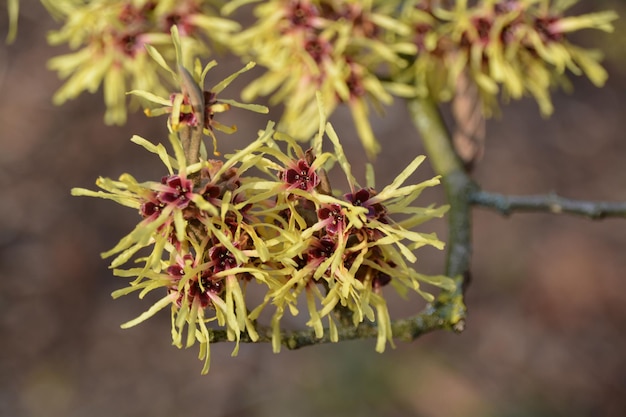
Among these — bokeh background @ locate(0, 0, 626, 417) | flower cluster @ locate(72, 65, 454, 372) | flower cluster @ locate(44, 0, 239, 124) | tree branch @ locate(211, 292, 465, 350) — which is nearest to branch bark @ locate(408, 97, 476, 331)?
tree branch @ locate(211, 292, 465, 350)

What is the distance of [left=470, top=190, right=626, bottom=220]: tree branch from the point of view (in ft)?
3.69

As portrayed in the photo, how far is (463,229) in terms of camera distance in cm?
115

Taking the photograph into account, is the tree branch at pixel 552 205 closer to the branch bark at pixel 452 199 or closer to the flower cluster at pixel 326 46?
the branch bark at pixel 452 199

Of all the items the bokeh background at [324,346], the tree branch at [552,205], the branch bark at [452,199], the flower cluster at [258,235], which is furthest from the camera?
the bokeh background at [324,346]

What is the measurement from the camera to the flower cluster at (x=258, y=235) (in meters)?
0.74

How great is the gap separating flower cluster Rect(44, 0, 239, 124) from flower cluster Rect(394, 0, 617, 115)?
35 centimetres

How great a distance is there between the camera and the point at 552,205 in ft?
3.84

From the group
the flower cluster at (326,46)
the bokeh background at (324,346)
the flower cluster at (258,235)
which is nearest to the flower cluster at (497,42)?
the flower cluster at (326,46)

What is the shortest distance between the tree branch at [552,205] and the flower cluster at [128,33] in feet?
1.83

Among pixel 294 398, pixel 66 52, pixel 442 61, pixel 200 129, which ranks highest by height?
pixel 200 129

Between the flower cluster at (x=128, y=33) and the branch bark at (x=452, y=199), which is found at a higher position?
the flower cluster at (x=128, y=33)

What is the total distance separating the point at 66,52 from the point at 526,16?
311 cm

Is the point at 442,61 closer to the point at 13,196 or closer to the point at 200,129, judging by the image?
the point at 200,129

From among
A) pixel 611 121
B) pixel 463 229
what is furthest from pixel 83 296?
pixel 611 121
